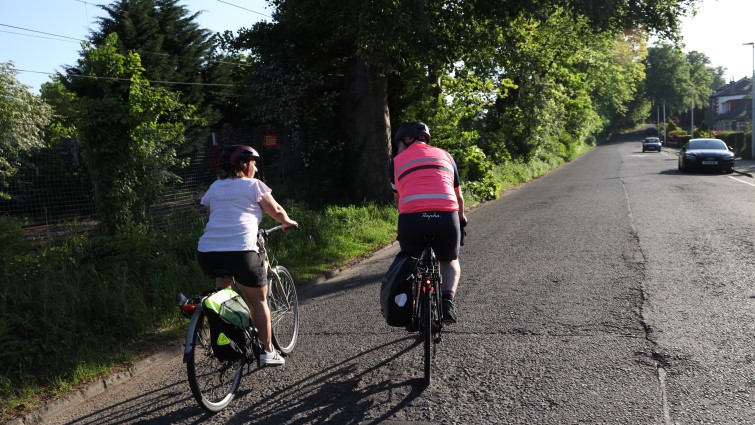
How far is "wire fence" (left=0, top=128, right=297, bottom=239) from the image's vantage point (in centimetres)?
991

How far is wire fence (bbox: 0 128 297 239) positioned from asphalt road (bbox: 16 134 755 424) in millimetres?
3867

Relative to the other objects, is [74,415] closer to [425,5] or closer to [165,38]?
[425,5]

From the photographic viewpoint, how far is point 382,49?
1338 cm

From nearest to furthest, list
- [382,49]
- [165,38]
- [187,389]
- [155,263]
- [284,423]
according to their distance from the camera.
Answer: [284,423] → [187,389] → [155,263] → [382,49] → [165,38]

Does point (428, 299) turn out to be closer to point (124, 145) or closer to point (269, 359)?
point (269, 359)

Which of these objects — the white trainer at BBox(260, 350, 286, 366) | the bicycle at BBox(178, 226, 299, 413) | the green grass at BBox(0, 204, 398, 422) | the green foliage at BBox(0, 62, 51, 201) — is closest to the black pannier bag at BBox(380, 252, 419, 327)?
the white trainer at BBox(260, 350, 286, 366)

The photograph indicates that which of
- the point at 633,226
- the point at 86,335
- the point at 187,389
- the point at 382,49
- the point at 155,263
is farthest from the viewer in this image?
the point at 382,49

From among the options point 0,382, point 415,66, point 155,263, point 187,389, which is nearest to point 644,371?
point 187,389

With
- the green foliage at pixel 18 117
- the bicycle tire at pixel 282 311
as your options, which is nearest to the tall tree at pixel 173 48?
the green foliage at pixel 18 117

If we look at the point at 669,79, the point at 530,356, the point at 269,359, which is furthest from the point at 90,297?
the point at 669,79

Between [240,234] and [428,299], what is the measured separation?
1413mm

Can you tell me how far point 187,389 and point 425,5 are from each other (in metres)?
9.42

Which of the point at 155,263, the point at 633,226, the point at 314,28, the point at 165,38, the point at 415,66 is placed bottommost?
the point at 633,226

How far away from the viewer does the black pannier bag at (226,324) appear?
4230 mm
